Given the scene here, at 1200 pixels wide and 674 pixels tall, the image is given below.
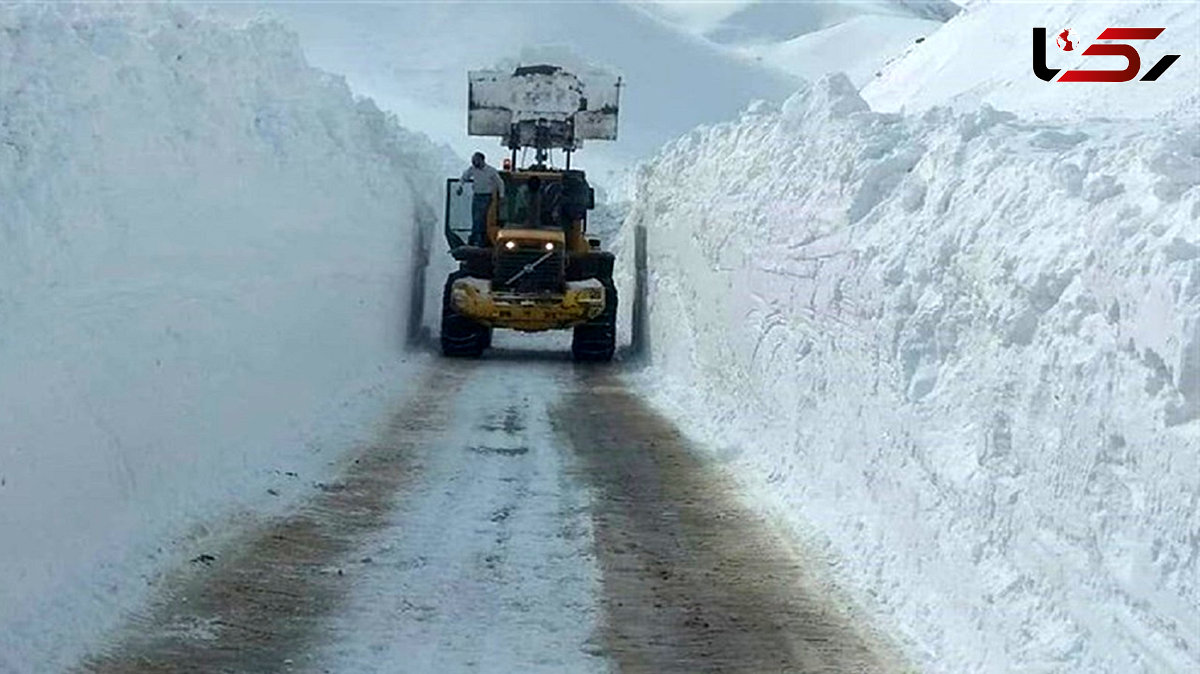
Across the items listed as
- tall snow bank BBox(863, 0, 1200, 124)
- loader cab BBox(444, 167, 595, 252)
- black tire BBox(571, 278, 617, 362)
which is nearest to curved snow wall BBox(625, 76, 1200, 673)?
black tire BBox(571, 278, 617, 362)

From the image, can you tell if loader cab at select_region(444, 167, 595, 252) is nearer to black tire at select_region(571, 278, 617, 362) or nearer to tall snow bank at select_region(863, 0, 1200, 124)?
black tire at select_region(571, 278, 617, 362)

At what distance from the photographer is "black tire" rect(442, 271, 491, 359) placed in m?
20.3

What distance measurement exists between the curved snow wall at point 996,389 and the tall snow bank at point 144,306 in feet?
11.6

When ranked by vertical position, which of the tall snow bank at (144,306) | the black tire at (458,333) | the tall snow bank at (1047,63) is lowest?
the black tire at (458,333)

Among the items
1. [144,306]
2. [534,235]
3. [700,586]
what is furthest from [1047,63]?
[700,586]

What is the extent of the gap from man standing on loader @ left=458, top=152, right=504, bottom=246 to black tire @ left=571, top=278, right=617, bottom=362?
1.92 meters

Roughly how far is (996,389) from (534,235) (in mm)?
13736

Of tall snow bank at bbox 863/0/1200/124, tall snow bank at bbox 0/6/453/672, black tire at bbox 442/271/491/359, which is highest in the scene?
tall snow bank at bbox 863/0/1200/124

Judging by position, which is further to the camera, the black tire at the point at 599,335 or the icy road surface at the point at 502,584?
the black tire at the point at 599,335

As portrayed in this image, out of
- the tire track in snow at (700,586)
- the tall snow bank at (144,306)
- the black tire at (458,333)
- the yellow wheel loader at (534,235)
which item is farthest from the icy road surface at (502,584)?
the black tire at (458,333)

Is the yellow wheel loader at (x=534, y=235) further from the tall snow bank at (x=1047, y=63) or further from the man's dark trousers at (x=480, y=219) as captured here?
the tall snow bank at (x=1047, y=63)

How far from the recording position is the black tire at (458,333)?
20312mm

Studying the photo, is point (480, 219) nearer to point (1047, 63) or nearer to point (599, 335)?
point (599, 335)

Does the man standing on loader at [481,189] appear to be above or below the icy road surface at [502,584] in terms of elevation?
above
